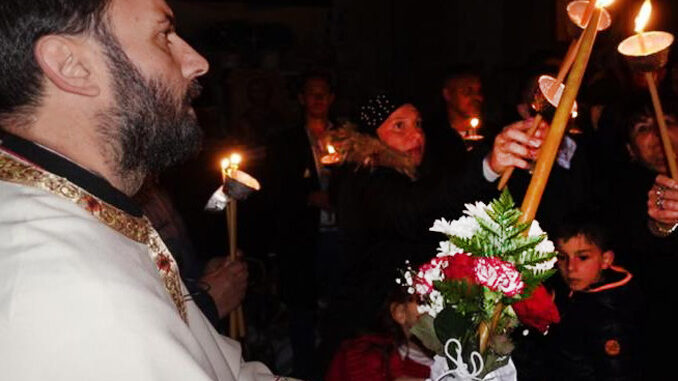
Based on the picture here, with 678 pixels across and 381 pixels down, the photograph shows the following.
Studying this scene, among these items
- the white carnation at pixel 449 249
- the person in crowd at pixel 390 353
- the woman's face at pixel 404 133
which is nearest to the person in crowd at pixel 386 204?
the woman's face at pixel 404 133

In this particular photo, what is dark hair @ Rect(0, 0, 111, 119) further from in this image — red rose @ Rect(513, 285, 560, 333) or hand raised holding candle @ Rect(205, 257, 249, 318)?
hand raised holding candle @ Rect(205, 257, 249, 318)

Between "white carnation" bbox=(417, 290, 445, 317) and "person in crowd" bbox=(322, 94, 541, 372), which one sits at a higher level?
"white carnation" bbox=(417, 290, 445, 317)

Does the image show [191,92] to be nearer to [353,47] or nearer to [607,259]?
[607,259]

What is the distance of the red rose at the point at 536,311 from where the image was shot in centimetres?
205

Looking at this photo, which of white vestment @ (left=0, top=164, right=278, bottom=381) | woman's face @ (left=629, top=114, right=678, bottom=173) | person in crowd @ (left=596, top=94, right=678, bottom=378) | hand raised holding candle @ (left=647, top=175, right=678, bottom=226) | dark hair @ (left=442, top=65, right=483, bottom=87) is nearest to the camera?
white vestment @ (left=0, top=164, right=278, bottom=381)

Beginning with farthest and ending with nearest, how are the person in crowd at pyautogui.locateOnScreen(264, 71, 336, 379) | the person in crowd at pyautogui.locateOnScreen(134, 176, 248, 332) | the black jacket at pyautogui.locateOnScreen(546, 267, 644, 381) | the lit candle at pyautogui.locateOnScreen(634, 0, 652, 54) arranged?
the person in crowd at pyautogui.locateOnScreen(264, 71, 336, 379) → the black jacket at pyautogui.locateOnScreen(546, 267, 644, 381) → the person in crowd at pyautogui.locateOnScreen(134, 176, 248, 332) → the lit candle at pyautogui.locateOnScreen(634, 0, 652, 54)

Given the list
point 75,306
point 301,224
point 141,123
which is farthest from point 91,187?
point 301,224

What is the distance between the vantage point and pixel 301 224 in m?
5.89

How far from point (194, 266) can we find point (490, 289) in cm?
207

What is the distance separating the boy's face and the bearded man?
225 centimetres

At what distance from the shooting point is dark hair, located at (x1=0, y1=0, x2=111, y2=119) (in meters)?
1.77

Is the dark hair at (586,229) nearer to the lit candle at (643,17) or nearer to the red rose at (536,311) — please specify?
the lit candle at (643,17)

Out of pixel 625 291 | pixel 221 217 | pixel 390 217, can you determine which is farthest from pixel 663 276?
pixel 221 217

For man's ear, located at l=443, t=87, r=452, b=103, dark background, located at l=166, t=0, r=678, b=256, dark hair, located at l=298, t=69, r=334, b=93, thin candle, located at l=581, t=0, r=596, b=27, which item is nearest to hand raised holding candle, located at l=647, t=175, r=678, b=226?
thin candle, located at l=581, t=0, r=596, b=27
